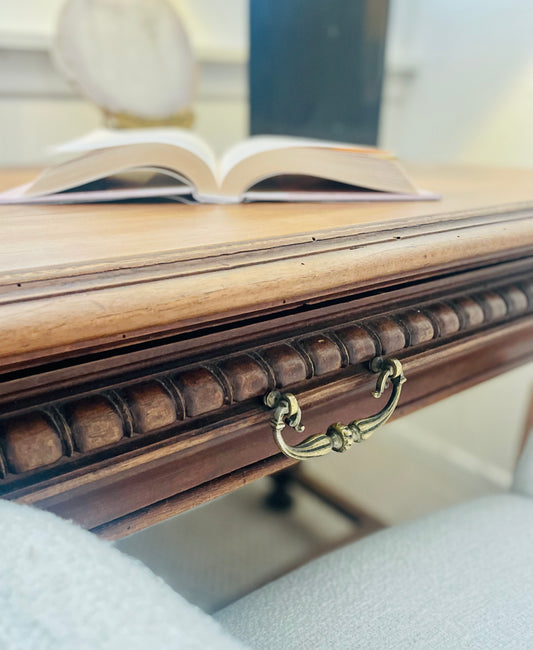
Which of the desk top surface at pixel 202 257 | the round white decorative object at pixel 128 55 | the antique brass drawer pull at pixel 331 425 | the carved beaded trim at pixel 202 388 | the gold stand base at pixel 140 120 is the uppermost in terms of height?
the round white decorative object at pixel 128 55

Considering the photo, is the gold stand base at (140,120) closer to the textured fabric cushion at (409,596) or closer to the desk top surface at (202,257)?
the desk top surface at (202,257)

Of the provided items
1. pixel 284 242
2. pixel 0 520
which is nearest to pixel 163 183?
pixel 284 242

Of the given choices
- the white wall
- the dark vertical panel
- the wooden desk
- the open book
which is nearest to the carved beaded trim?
the wooden desk

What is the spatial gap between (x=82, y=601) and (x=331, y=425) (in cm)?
20

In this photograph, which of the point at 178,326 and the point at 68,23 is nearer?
the point at 178,326

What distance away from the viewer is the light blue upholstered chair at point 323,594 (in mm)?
142

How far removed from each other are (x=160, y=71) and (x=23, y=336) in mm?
630

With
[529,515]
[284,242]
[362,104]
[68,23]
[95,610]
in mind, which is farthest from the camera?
[362,104]

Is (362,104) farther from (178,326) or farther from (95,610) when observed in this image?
(95,610)

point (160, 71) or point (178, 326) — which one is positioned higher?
point (160, 71)

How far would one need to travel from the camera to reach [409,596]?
33 centimetres

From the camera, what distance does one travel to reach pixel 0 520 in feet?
0.56

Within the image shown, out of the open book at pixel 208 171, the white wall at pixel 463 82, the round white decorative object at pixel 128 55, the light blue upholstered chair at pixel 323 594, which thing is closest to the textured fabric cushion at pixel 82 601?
the light blue upholstered chair at pixel 323 594

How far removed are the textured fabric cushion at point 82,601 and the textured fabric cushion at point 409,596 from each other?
17 cm
